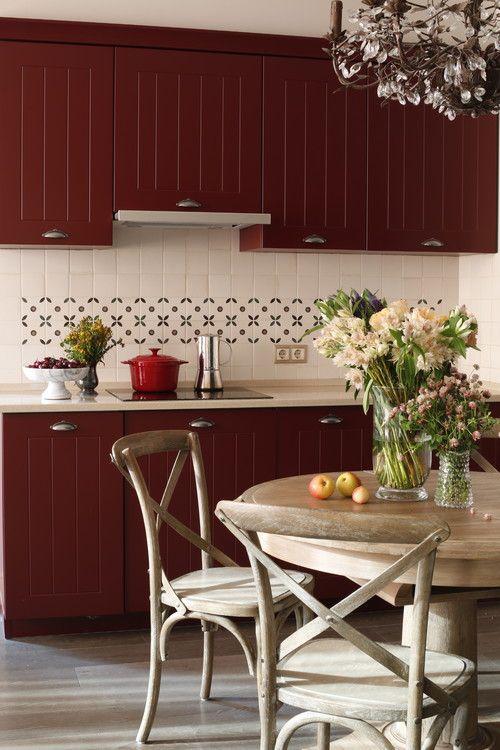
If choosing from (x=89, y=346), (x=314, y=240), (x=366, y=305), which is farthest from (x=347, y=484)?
(x=314, y=240)

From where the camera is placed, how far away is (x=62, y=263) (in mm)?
4570

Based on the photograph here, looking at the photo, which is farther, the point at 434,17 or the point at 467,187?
the point at 467,187

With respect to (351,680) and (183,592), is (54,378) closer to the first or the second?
(183,592)

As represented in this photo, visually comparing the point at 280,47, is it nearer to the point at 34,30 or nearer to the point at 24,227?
the point at 34,30

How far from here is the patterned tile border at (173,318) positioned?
4566 mm

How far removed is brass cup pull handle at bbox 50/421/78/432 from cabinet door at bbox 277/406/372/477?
0.83 meters

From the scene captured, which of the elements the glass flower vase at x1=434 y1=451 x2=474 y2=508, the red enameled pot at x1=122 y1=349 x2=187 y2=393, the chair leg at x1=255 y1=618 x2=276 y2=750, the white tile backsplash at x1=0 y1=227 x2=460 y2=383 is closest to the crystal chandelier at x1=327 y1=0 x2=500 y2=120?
the glass flower vase at x1=434 y1=451 x2=474 y2=508

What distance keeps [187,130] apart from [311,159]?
0.55 m

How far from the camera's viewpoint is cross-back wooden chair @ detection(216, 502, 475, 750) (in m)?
2.07

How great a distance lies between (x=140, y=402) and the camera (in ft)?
13.2

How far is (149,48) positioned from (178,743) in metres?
2.73

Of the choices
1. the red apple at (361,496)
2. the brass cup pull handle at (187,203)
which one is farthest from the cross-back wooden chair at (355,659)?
the brass cup pull handle at (187,203)

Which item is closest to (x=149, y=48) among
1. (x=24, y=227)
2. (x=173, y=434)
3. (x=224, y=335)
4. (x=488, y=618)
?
(x=24, y=227)

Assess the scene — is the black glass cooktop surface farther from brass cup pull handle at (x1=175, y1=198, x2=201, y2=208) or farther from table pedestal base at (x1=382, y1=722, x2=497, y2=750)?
table pedestal base at (x1=382, y1=722, x2=497, y2=750)
